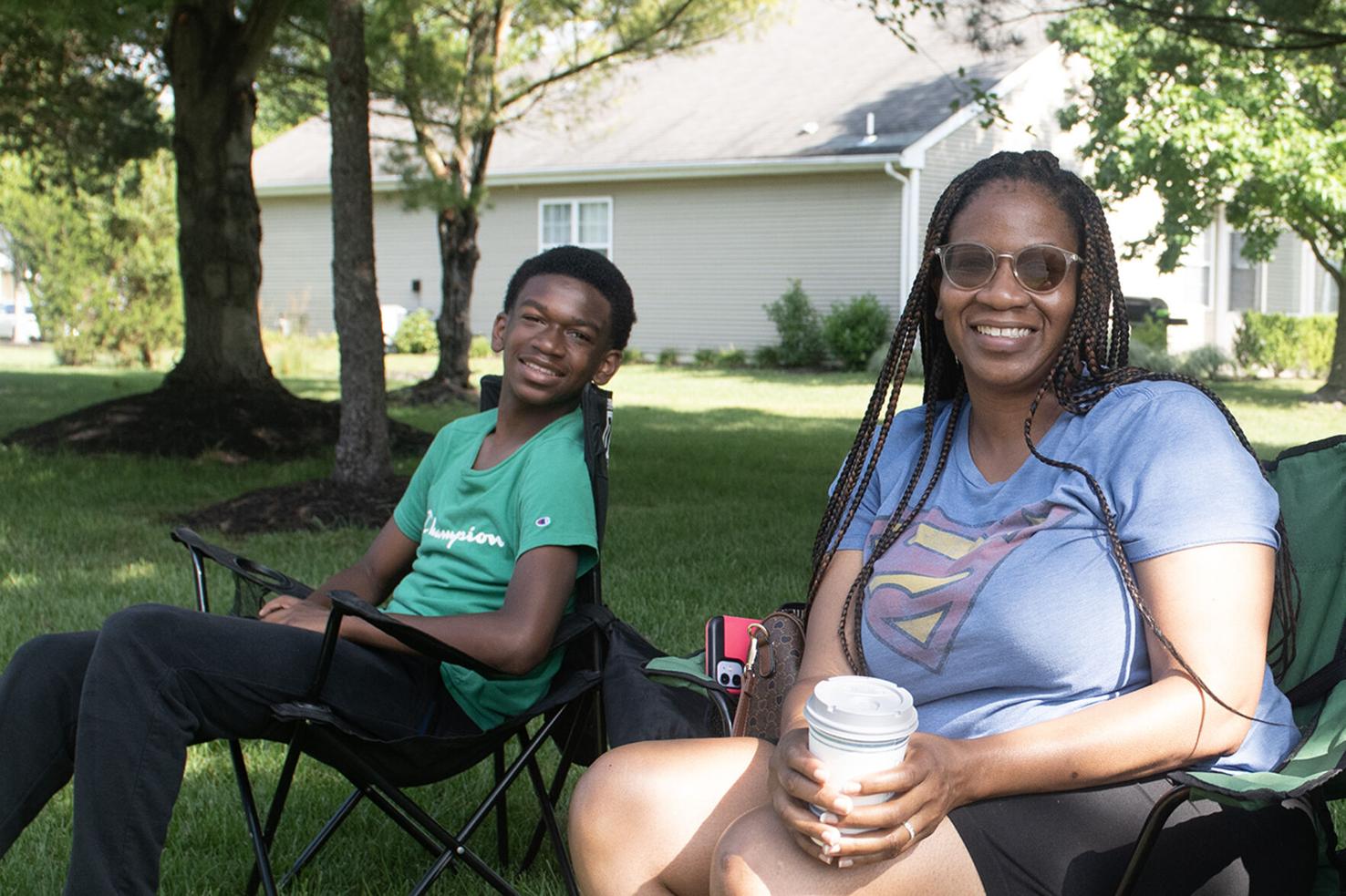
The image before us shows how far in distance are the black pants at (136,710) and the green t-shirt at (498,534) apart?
0.23 m

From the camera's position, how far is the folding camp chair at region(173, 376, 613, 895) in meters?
2.47

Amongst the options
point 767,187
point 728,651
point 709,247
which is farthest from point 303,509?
point 709,247

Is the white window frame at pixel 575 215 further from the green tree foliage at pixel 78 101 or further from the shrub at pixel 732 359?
the green tree foliage at pixel 78 101

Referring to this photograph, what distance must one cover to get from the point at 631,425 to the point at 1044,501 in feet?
32.8

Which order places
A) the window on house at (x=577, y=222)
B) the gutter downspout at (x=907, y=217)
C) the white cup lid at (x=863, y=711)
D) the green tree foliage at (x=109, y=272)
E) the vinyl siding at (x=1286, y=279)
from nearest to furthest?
the white cup lid at (x=863, y=711) < the gutter downspout at (x=907, y=217) < the green tree foliage at (x=109, y=272) < the window on house at (x=577, y=222) < the vinyl siding at (x=1286, y=279)

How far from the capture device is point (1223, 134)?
13734mm

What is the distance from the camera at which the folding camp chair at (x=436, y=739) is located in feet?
8.10

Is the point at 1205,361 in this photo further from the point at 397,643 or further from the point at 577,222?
the point at 397,643

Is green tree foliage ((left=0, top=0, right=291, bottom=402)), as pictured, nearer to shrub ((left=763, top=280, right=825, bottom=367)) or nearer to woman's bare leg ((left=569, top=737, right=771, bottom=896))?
woman's bare leg ((left=569, top=737, right=771, bottom=896))

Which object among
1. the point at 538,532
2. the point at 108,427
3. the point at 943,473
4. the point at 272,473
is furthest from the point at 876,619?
the point at 108,427

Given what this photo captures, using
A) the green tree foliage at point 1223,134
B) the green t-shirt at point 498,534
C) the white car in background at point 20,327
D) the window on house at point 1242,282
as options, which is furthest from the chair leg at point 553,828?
the white car in background at point 20,327

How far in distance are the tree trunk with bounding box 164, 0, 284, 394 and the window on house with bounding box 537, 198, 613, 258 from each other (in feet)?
41.3

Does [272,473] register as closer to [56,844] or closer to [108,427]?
[108,427]

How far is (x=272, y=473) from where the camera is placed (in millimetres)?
8727
